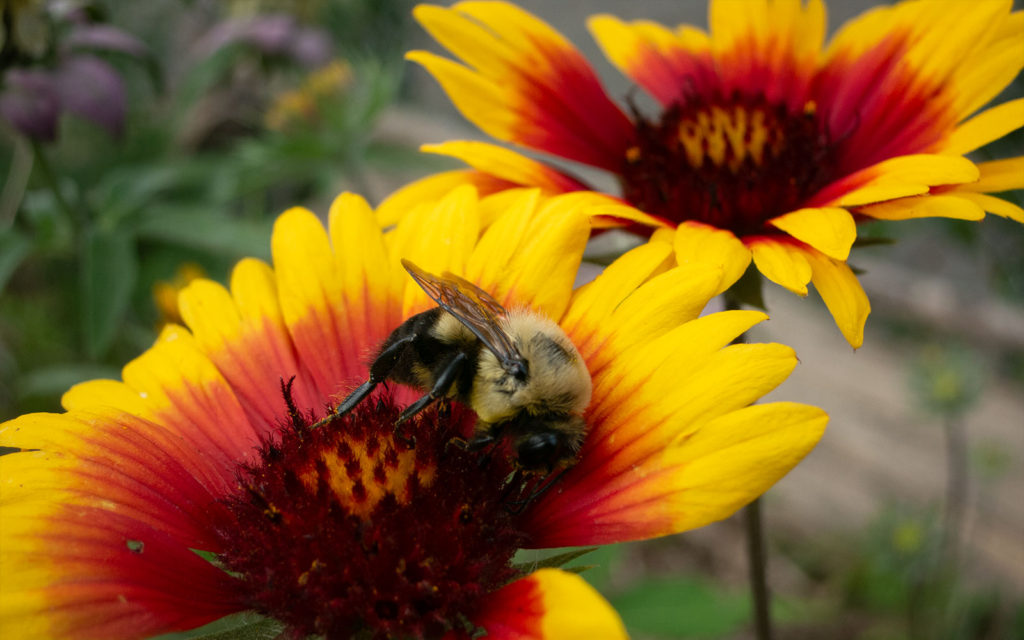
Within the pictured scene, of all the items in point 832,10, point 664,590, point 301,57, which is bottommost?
point 664,590

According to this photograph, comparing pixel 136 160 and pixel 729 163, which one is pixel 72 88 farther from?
pixel 136 160

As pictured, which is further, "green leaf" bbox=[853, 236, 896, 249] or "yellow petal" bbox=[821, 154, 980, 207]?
"green leaf" bbox=[853, 236, 896, 249]

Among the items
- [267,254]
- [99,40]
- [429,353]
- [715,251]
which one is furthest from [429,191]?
[99,40]

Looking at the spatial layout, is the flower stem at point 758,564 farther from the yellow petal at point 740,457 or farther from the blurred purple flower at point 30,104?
the blurred purple flower at point 30,104

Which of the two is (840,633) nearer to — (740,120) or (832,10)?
(740,120)

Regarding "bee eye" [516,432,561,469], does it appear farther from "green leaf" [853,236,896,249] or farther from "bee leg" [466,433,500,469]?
"green leaf" [853,236,896,249]

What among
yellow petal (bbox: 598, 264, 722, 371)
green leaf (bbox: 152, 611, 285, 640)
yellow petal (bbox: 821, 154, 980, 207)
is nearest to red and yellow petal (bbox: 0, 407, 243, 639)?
green leaf (bbox: 152, 611, 285, 640)

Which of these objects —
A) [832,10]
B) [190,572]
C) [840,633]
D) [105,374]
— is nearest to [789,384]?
[840,633]
